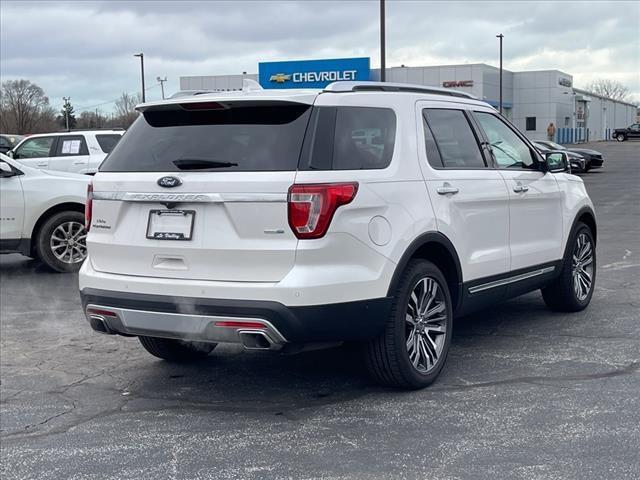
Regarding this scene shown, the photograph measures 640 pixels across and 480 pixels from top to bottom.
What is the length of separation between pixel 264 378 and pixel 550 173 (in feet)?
9.73

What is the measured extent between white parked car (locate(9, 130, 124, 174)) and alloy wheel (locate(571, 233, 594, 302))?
10.7 m

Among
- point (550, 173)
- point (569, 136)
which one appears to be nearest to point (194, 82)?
point (569, 136)

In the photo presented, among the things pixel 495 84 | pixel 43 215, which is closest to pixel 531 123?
pixel 495 84

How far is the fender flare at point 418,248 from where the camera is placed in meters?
4.83

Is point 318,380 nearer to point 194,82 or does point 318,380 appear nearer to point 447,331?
point 447,331

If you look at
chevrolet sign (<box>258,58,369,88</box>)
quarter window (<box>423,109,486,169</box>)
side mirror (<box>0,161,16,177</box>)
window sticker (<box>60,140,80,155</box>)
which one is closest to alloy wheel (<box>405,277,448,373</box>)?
quarter window (<box>423,109,486,169</box>)

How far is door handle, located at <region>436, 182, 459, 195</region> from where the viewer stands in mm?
5305

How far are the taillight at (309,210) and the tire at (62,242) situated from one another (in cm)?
669

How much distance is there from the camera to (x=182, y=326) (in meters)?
4.67

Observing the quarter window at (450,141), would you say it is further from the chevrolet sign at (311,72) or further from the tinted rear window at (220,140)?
the chevrolet sign at (311,72)

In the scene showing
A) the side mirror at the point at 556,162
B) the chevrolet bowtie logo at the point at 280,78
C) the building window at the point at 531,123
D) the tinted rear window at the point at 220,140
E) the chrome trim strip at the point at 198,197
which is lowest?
the chrome trim strip at the point at 198,197

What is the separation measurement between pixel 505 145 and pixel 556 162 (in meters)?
0.73

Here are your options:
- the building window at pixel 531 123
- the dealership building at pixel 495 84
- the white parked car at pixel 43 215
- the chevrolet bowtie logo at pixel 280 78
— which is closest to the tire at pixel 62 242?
the white parked car at pixel 43 215

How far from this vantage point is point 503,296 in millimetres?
6117
